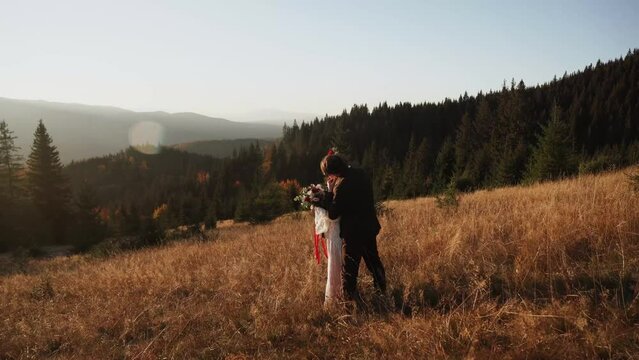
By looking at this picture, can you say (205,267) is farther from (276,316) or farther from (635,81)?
(635,81)

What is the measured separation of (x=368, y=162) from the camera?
310 ft

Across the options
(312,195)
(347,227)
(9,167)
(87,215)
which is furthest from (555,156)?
(9,167)

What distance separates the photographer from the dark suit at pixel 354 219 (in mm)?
4656

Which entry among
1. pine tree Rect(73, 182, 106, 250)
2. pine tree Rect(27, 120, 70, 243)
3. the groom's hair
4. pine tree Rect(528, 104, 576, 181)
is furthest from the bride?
pine tree Rect(27, 120, 70, 243)

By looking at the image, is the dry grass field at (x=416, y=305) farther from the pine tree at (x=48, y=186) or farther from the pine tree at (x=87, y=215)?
the pine tree at (x=48, y=186)

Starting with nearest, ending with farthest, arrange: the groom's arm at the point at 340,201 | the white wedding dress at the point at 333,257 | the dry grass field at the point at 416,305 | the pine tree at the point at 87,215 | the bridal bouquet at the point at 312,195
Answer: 1. the dry grass field at the point at 416,305
2. the groom's arm at the point at 340,201
3. the bridal bouquet at the point at 312,195
4. the white wedding dress at the point at 333,257
5. the pine tree at the point at 87,215

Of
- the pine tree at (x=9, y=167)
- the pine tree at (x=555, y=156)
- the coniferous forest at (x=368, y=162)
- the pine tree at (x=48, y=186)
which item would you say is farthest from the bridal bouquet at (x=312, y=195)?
the pine tree at (x=9, y=167)

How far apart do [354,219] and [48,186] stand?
54.0m

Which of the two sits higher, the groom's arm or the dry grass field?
the groom's arm

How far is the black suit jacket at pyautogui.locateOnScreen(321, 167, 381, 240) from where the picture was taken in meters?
4.64

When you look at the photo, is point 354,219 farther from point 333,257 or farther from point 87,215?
point 87,215

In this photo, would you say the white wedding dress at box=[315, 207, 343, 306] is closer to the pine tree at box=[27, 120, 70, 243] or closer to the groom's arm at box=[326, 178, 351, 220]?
the groom's arm at box=[326, 178, 351, 220]

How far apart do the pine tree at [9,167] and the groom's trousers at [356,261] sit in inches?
2204

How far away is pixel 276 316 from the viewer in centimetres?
462
